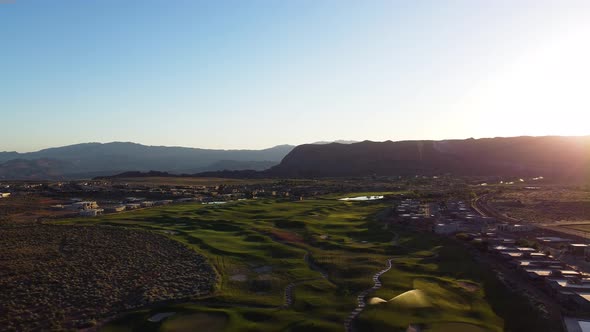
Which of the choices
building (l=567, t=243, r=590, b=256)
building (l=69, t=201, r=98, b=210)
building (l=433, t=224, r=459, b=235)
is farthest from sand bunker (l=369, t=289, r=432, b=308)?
building (l=69, t=201, r=98, b=210)

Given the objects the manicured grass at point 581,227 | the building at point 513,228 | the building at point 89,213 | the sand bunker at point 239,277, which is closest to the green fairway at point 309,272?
the sand bunker at point 239,277

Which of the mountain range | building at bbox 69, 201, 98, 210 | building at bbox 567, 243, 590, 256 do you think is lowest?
building at bbox 567, 243, 590, 256

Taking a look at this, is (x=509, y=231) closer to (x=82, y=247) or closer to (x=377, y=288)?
(x=377, y=288)


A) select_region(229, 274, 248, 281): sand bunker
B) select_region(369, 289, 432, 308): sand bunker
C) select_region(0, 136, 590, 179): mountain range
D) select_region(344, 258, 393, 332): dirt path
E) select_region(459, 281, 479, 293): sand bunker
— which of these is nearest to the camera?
select_region(344, 258, 393, 332): dirt path

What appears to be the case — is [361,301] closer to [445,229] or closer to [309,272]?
[309,272]

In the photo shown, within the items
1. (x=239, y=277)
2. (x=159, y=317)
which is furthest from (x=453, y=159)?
(x=159, y=317)

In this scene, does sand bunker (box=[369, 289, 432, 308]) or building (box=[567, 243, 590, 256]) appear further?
building (box=[567, 243, 590, 256])

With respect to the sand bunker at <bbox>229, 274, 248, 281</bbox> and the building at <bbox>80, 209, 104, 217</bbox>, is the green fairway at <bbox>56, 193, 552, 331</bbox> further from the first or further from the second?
the building at <bbox>80, 209, 104, 217</bbox>
